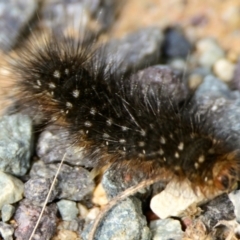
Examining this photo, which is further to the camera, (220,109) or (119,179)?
(220,109)

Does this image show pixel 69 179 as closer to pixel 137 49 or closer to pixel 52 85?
pixel 52 85

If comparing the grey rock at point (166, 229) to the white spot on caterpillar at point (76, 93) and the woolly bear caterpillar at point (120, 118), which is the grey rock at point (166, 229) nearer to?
the woolly bear caterpillar at point (120, 118)

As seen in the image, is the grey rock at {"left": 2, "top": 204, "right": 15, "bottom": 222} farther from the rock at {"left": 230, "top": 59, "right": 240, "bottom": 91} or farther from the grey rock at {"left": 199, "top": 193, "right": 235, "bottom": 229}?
the rock at {"left": 230, "top": 59, "right": 240, "bottom": 91}

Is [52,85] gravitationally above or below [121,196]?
above

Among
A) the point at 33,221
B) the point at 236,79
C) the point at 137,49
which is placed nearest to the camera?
the point at 33,221

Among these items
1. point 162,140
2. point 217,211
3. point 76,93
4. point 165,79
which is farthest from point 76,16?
point 217,211

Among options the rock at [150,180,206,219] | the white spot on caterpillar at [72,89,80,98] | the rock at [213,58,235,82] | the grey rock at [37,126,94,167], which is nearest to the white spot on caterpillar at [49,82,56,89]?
the white spot on caterpillar at [72,89,80,98]

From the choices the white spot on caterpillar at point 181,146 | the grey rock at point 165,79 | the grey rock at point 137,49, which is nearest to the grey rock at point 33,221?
the white spot on caterpillar at point 181,146

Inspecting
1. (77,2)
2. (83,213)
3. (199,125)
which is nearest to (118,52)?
(77,2)
